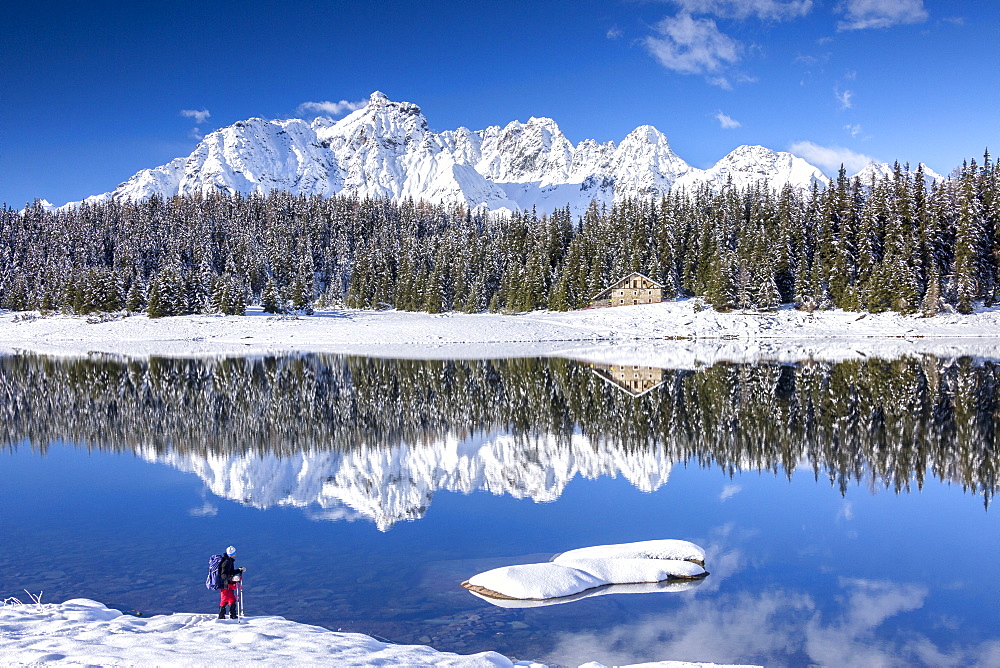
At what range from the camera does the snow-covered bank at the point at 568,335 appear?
57625 millimetres

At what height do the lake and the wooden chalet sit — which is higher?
the wooden chalet

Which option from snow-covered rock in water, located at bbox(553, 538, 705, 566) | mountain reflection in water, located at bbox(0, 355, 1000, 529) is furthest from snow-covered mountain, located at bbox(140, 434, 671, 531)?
snow-covered rock in water, located at bbox(553, 538, 705, 566)

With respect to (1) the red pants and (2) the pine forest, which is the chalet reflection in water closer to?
(1) the red pants

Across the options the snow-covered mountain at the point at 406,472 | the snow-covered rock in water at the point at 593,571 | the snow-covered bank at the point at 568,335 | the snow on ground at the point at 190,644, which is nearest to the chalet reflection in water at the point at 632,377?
the snow-covered bank at the point at 568,335

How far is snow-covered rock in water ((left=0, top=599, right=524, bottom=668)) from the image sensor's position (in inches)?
286

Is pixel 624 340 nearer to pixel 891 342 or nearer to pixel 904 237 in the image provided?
A: pixel 891 342

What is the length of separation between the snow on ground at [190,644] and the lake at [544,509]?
108 centimetres

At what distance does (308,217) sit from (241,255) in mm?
30154

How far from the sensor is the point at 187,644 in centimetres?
780

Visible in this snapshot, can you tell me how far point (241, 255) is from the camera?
127m

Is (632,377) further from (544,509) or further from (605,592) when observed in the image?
(605,592)

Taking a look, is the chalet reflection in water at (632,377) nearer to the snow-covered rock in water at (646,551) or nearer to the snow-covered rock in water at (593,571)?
the snow-covered rock in water at (646,551)

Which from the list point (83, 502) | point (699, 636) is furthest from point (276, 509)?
point (699, 636)

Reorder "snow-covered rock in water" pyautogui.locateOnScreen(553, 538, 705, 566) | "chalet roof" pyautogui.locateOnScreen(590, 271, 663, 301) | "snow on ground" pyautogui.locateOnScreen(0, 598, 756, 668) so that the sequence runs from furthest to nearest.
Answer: "chalet roof" pyautogui.locateOnScreen(590, 271, 663, 301), "snow-covered rock in water" pyautogui.locateOnScreen(553, 538, 705, 566), "snow on ground" pyautogui.locateOnScreen(0, 598, 756, 668)
